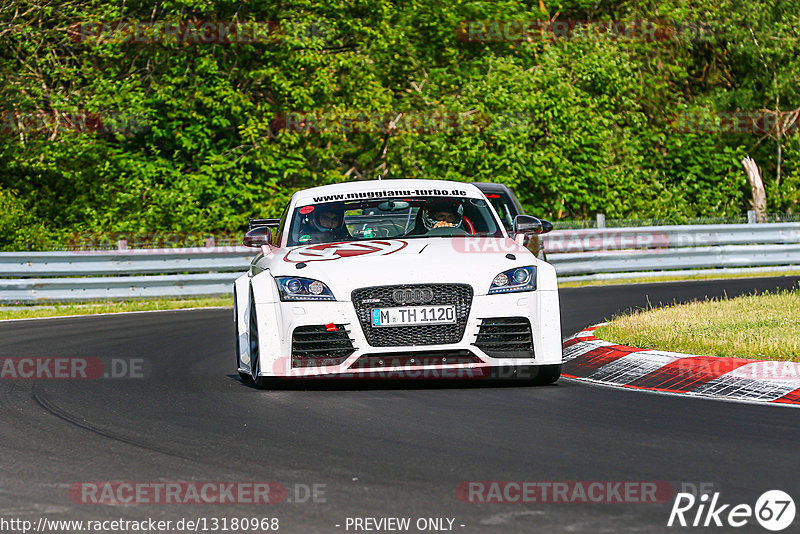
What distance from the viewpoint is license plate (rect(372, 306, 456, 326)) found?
8.87m

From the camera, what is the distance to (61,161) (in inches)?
1163

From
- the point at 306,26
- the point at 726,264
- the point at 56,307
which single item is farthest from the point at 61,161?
the point at 726,264

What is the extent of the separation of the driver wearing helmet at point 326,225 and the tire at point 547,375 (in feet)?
6.22

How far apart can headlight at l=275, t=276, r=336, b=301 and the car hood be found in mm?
36

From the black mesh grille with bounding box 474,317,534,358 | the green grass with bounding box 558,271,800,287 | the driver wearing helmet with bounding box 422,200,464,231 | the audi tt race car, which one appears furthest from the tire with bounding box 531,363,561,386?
the green grass with bounding box 558,271,800,287

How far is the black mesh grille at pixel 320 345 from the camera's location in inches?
351

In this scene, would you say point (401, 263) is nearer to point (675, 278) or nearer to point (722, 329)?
point (722, 329)

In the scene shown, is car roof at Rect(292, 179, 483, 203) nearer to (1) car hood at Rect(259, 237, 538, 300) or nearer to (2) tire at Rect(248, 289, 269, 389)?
(1) car hood at Rect(259, 237, 538, 300)

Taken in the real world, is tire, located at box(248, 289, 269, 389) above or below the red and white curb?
above

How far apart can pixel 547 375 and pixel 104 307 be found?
12.8 m

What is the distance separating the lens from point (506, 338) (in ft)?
29.6

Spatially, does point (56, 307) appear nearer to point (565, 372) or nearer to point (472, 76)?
point (565, 372)

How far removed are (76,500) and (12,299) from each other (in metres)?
15.3

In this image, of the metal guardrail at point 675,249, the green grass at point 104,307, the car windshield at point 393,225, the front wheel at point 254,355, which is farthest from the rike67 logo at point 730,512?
the metal guardrail at point 675,249
